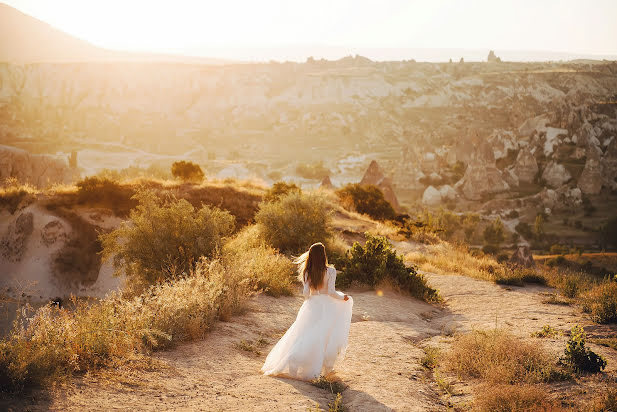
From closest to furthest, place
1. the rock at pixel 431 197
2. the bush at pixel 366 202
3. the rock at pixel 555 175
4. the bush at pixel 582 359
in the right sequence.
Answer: the bush at pixel 582 359 < the bush at pixel 366 202 < the rock at pixel 431 197 < the rock at pixel 555 175

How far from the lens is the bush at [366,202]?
3000 centimetres

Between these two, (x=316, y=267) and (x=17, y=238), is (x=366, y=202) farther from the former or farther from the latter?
(x=316, y=267)

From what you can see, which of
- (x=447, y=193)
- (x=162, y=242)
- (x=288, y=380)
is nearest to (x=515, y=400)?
(x=288, y=380)

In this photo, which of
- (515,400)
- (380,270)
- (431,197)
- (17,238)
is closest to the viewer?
(515,400)

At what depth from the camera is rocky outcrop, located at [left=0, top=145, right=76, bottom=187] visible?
37688 millimetres

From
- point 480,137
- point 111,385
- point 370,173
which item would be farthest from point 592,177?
point 111,385

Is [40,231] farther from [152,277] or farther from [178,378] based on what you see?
[178,378]

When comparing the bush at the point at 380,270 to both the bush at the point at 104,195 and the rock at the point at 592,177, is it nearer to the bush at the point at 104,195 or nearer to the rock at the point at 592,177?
the bush at the point at 104,195

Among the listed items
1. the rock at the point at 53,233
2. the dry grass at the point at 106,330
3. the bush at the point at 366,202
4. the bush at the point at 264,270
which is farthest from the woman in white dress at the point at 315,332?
the bush at the point at 366,202

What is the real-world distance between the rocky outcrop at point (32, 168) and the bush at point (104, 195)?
58.3 feet

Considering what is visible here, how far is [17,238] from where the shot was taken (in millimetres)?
20812

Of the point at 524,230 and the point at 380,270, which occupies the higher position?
the point at 380,270

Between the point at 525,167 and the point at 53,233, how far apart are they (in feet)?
464

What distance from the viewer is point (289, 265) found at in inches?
495
